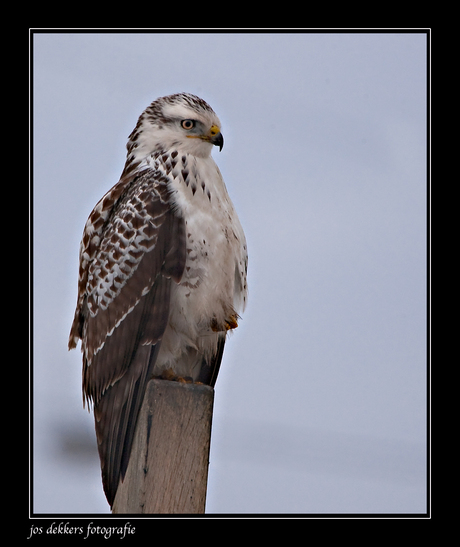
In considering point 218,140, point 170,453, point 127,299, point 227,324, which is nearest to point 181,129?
point 218,140

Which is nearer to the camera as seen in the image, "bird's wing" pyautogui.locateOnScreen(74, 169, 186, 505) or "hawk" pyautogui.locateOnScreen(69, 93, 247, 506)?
"bird's wing" pyautogui.locateOnScreen(74, 169, 186, 505)

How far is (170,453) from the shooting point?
124 inches

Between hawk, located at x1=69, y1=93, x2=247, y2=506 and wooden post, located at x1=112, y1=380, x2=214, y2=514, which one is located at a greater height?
hawk, located at x1=69, y1=93, x2=247, y2=506

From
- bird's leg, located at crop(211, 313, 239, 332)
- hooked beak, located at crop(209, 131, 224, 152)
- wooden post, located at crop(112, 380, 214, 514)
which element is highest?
hooked beak, located at crop(209, 131, 224, 152)

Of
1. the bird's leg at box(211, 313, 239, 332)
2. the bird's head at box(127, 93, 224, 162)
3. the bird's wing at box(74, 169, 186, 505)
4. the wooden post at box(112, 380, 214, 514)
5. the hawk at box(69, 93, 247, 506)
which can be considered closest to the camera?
the wooden post at box(112, 380, 214, 514)

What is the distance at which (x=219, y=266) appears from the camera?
13.8 ft

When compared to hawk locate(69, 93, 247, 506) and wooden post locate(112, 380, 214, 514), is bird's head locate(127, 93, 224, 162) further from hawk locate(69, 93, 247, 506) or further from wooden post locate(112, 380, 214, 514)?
wooden post locate(112, 380, 214, 514)

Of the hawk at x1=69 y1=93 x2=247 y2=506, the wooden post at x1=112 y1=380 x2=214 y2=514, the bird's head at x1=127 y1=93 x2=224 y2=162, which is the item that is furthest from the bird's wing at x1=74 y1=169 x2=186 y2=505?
the wooden post at x1=112 y1=380 x2=214 y2=514

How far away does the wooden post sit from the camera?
3104 millimetres

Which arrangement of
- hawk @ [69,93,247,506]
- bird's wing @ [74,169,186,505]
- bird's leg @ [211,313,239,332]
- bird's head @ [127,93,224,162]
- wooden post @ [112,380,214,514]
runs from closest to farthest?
wooden post @ [112,380,214,514] < bird's wing @ [74,169,186,505] < hawk @ [69,93,247,506] < bird's leg @ [211,313,239,332] < bird's head @ [127,93,224,162]

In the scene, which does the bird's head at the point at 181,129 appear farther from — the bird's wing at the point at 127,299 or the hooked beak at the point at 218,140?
the bird's wing at the point at 127,299

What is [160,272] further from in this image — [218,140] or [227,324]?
[218,140]

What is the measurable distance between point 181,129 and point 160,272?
1082 millimetres
